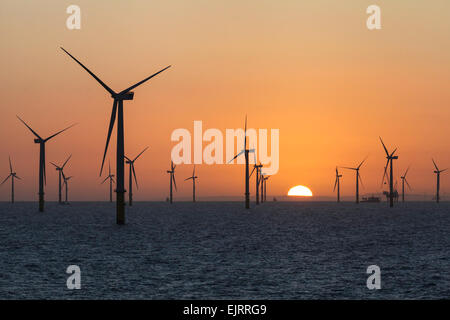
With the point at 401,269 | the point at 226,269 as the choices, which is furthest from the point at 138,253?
the point at 401,269

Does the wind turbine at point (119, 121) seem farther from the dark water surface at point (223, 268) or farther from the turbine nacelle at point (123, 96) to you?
the dark water surface at point (223, 268)

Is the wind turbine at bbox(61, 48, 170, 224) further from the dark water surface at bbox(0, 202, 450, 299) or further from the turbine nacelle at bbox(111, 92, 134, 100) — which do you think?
the dark water surface at bbox(0, 202, 450, 299)

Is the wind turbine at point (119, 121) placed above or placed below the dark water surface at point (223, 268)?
above

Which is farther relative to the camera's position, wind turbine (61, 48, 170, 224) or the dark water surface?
wind turbine (61, 48, 170, 224)

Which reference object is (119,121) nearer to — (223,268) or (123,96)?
(123,96)

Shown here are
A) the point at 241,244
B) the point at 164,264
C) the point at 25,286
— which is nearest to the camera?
the point at 25,286

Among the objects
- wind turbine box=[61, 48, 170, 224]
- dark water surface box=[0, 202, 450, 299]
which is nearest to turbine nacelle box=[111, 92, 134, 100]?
wind turbine box=[61, 48, 170, 224]

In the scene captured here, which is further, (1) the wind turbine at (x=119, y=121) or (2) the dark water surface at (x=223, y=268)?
(1) the wind turbine at (x=119, y=121)

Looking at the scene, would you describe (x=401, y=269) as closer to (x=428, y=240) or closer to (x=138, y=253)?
(x=138, y=253)

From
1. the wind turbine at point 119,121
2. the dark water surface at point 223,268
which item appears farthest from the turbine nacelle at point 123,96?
the dark water surface at point 223,268
